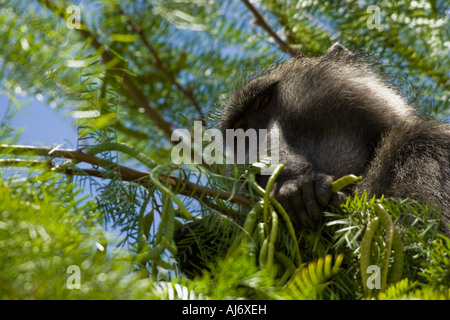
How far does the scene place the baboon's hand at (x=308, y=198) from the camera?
1925 mm

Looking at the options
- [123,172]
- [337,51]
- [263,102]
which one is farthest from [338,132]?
[123,172]

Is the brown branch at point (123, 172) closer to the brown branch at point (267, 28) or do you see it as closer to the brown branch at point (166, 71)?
the brown branch at point (166, 71)

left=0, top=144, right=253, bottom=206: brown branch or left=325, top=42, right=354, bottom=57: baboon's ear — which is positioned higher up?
left=325, top=42, right=354, bottom=57: baboon's ear

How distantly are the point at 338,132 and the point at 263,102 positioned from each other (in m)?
0.57

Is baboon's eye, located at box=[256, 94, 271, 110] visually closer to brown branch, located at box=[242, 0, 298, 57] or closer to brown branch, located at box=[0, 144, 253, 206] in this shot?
brown branch, located at box=[242, 0, 298, 57]

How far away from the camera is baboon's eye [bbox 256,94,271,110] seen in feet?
11.0

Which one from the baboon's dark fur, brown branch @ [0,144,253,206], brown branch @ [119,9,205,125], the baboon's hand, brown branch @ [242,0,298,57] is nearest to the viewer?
brown branch @ [0,144,253,206]

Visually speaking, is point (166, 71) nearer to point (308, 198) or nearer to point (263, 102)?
point (263, 102)

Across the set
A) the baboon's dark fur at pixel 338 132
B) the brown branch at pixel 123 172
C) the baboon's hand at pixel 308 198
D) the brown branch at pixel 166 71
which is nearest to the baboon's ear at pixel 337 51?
the baboon's dark fur at pixel 338 132

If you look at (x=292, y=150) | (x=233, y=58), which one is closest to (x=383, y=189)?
(x=292, y=150)

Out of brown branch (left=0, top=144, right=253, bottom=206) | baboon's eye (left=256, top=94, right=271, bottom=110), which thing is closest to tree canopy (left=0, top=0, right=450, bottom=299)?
brown branch (left=0, top=144, right=253, bottom=206)

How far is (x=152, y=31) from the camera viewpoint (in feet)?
11.0

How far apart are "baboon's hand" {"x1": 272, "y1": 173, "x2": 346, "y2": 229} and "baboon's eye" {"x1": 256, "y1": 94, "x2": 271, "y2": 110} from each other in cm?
124

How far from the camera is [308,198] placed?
199 cm
